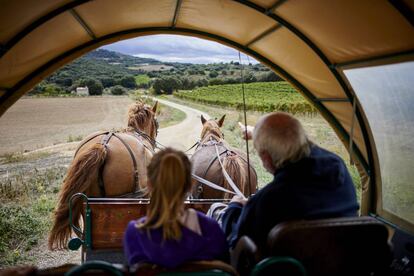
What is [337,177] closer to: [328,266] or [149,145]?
[328,266]

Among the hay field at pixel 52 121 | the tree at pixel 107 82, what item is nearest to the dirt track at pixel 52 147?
the hay field at pixel 52 121

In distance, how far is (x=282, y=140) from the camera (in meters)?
2.08

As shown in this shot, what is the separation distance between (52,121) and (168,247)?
28.2 meters

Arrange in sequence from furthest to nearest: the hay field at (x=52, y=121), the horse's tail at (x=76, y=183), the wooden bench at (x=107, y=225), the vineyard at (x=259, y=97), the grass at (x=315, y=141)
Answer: the vineyard at (x=259, y=97) → the hay field at (x=52, y=121) → the grass at (x=315, y=141) → the horse's tail at (x=76, y=183) → the wooden bench at (x=107, y=225)

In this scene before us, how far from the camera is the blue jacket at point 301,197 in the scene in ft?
6.47

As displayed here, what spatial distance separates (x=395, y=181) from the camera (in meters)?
3.57

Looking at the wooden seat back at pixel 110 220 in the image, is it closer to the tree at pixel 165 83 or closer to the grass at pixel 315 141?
the grass at pixel 315 141

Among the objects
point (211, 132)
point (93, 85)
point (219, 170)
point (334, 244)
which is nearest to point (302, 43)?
point (219, 170)

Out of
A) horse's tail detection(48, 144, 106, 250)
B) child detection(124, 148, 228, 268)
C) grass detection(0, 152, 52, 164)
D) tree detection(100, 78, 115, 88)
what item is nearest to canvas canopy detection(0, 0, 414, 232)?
horse's tail detection(48, 144, 106, 250)

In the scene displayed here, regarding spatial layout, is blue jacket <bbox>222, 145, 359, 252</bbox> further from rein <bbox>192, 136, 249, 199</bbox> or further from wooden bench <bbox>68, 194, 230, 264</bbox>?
wooden bench <bbox>68, 194, 230, 264</bbox>

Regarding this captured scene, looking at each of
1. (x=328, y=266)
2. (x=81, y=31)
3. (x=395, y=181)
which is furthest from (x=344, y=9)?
A: (x=81, y=31)

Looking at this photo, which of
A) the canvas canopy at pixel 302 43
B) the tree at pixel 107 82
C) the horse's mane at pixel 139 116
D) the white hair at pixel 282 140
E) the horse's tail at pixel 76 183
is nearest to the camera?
the white hair at pixel 282 140

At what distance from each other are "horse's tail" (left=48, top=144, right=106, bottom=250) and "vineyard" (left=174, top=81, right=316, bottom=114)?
18.4 meters

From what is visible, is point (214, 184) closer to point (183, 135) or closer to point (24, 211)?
point (24, 211)
